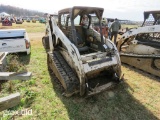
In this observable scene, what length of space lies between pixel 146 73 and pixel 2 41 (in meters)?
6.13

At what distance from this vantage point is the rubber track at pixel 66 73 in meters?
4.85

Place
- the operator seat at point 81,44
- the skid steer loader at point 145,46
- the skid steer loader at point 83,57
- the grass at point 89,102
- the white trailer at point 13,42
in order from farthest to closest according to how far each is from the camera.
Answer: the white trailer at point 13,42
the skid steer loader at point 145,46
the operator seat at point 81,44
the skid steer loader at point 83,57
the grass at point 89,102

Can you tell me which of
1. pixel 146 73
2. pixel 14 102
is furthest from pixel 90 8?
pixel 14 102

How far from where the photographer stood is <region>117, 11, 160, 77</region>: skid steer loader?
675 cm

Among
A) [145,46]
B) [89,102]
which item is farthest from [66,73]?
[145,46]

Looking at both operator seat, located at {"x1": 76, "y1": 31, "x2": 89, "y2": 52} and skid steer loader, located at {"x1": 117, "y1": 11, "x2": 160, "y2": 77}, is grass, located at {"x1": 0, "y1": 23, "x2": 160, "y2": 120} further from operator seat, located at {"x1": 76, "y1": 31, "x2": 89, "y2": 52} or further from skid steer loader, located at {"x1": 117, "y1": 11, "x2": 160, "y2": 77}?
operator seat, located at {"x1": 76, "y1": 31, "x2": 89, "y2": 52}

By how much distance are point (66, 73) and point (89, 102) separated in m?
1.08

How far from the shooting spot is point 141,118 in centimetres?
438

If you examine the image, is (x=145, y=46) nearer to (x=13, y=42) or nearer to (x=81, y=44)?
(x=81, y=44)

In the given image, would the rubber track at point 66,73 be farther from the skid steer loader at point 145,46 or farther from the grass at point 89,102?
the skid steer loader at point 145,46

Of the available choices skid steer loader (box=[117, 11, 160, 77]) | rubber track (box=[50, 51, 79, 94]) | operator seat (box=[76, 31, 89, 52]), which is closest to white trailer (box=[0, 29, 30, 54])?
rubber track (box=[50, 51, 79, 94])

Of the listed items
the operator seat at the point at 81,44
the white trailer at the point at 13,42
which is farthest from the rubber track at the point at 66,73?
the white trailer at the point at 13,42

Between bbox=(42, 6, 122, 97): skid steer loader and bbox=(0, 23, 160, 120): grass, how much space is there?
1.08 ft

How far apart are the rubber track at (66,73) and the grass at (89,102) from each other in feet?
1.16
